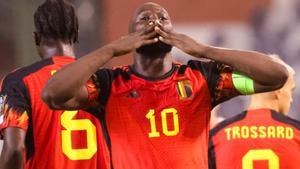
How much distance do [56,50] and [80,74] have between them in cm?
70

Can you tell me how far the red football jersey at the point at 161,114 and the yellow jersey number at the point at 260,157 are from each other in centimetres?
111

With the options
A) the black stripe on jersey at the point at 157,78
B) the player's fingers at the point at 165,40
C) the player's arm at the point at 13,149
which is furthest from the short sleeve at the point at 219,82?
the player's arm at the point at 13,149

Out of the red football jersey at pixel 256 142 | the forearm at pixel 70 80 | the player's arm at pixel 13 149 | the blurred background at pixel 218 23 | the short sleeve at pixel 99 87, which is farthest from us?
the blurred background at pixel 218 23

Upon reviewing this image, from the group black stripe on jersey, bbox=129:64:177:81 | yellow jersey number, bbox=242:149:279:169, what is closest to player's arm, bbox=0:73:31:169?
black stripe on jersey, bbox=129:64:177:81

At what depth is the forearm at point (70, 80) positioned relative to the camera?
3643mm

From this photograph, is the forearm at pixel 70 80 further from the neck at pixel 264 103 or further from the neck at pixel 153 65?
the neck at pixel 264 103

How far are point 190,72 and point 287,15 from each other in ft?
12.6

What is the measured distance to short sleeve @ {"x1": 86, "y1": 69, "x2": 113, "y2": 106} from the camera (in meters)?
3.75

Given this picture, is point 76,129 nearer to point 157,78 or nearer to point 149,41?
point 157,78

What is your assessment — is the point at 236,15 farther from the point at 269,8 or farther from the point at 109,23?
the point at 109,23

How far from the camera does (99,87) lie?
12.4 feet

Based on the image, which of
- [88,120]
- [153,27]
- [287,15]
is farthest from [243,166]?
[287,15]

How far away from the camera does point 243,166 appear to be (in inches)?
194

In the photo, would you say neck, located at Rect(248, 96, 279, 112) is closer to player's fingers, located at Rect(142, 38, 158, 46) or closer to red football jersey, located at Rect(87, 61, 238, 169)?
red football jersey, located at Rect(87, 61, 238, 169)
